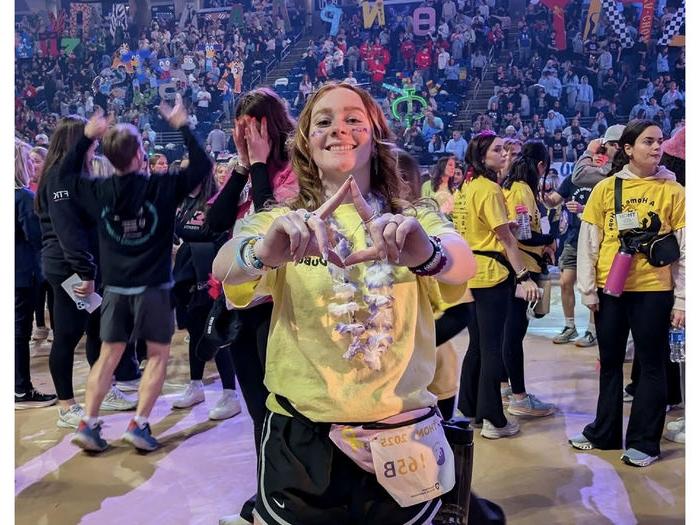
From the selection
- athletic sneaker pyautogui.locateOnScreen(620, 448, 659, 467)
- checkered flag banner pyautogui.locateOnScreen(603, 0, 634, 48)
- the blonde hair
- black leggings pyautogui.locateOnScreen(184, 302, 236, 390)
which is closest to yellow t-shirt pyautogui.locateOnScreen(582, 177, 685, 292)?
athletic sneaker pyautogui.locateOnScreen(620, 448, 659, 467)

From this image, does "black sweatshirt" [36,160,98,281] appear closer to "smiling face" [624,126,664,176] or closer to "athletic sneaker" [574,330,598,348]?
"smiling face" [624,126,664,176]

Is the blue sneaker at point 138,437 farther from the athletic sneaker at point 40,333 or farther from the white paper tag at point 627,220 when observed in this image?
the white paper tag at point 627,220

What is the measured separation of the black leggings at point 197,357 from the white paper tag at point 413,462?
1.50 m

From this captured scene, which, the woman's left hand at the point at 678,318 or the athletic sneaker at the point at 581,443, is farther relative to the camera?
the athletic sneaker at the point at 581,443

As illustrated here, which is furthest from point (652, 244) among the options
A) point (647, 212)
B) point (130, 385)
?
point (130, 385)

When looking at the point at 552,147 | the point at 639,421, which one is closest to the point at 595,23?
the point at 552,147

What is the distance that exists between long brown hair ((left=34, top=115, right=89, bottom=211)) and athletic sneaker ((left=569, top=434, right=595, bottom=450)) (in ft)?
Result: 7.28

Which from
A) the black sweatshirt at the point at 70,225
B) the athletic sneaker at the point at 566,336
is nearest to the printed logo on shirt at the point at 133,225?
the black sweatshirt at the point at 70,225

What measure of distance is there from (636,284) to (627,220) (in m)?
0.25

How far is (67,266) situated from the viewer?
110 inches

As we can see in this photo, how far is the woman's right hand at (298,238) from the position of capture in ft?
3.36

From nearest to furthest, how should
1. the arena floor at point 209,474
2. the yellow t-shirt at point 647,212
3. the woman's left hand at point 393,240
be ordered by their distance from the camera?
the woman's left hand at point 393,240 → the arena floor at point 209,474 → the yellow t-shirt at point 647,212

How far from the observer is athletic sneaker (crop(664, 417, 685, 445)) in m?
2.96

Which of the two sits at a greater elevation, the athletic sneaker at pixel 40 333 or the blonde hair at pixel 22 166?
the blonde hair at pixel 22 166
